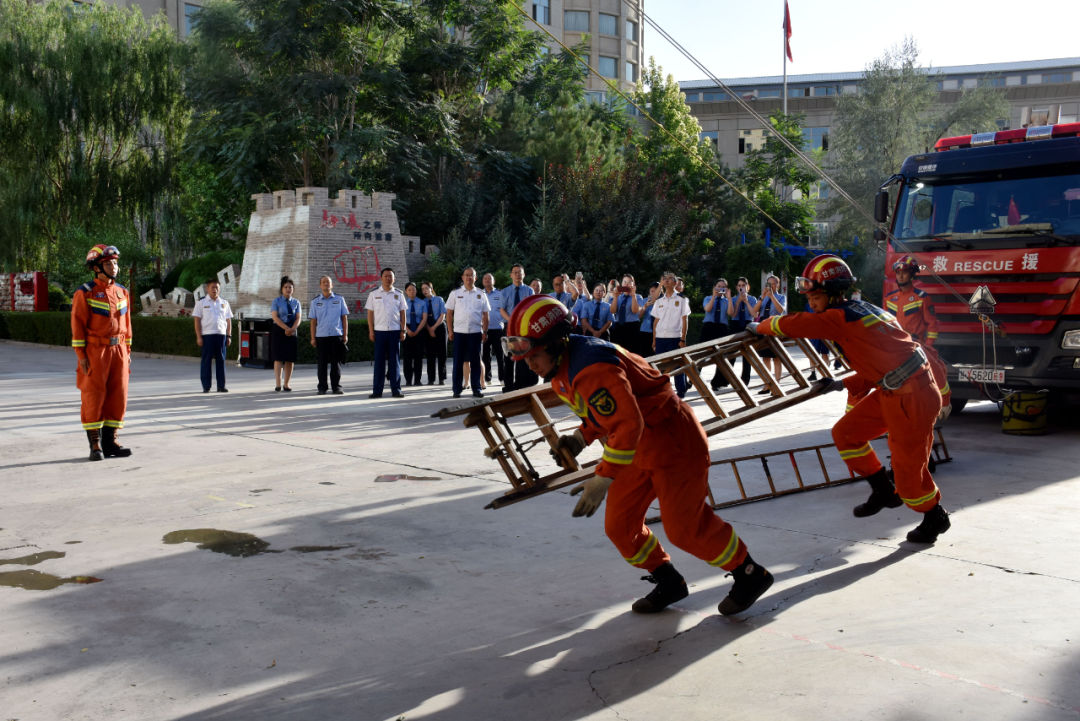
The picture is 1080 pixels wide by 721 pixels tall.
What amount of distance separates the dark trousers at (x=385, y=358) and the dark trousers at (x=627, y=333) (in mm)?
3441

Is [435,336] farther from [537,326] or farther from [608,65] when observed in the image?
[608,65]

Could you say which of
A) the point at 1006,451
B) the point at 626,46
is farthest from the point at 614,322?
the point at 626,46

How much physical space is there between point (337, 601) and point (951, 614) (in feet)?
9.97

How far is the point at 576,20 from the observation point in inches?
2611

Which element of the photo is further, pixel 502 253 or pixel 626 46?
pixel 626 46

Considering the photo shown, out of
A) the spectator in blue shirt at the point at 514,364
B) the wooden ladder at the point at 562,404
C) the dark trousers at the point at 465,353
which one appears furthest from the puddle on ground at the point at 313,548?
the dark trousers at the point at 465,353

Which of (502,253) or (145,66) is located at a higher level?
(145,66)

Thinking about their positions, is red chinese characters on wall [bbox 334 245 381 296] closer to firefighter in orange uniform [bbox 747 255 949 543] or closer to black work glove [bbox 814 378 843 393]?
black work glove [bbox 814 378 843 393]

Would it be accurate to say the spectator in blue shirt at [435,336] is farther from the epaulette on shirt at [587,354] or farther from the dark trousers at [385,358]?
the epaulette on shirt at [587,354]

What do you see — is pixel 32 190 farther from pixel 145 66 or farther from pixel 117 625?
pixel 117 625

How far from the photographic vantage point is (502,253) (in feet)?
99.6

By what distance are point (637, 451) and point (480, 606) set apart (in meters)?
1.17

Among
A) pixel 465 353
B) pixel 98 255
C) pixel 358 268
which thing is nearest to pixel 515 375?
pixel 465 353

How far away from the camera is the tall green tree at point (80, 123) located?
1195 inches
